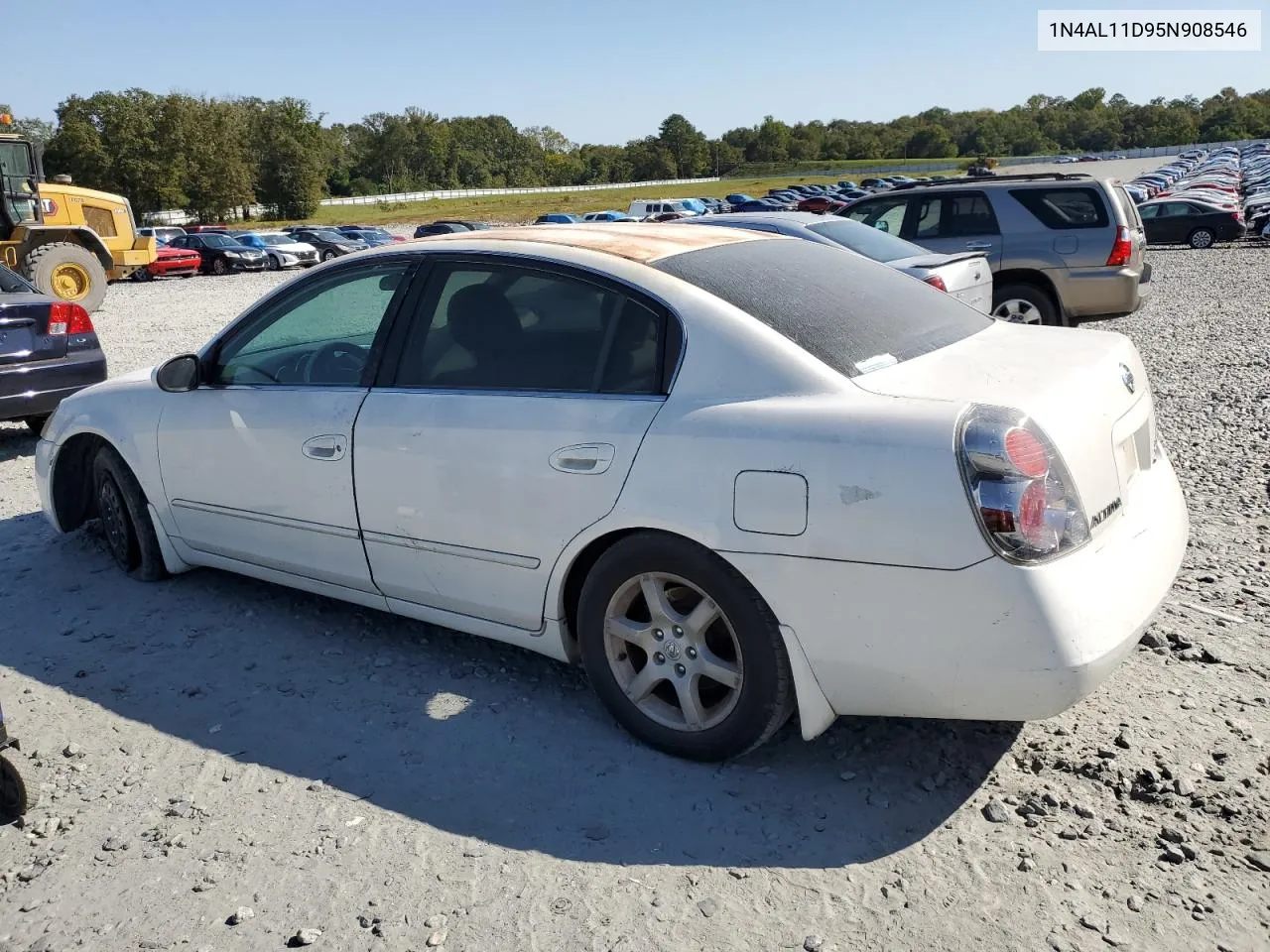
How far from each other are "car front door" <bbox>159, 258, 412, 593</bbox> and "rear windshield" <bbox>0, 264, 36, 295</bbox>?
430cm

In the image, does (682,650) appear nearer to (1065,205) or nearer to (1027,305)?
(1027,305)

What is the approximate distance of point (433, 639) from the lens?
414 cm

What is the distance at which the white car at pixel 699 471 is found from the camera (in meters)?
2.64

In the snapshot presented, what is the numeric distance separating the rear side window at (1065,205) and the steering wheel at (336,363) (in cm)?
881

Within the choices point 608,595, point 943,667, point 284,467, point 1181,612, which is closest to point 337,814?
point 608,595

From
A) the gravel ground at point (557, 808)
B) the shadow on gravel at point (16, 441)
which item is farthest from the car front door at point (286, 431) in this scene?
the shadow on gravel at point (16, 441)

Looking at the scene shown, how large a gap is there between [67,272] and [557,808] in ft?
65.8

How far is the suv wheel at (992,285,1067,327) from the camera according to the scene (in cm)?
1072

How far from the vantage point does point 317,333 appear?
4.21m

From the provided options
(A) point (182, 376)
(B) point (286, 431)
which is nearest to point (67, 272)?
(A) point (182, 376)

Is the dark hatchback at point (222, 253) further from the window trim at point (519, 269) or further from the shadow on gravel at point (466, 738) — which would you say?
the window trim at point (519, 269)

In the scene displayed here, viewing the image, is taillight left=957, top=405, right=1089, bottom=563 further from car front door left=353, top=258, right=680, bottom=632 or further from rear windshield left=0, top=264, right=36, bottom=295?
rear windshield left=0, top=264, right=36, bottom=295

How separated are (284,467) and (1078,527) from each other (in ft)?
9.24

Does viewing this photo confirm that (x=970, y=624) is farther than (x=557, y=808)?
No
